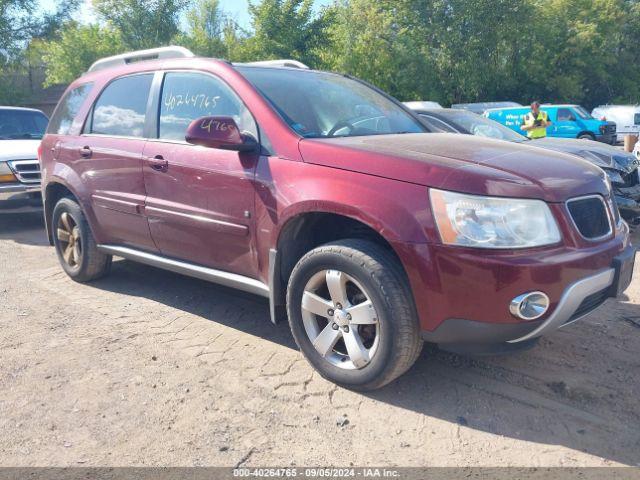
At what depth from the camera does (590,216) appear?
10.2ft

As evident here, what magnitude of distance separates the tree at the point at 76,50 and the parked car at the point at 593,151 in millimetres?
19580

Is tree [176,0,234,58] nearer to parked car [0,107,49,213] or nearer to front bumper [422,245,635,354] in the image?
parked car [0,107,49,213]

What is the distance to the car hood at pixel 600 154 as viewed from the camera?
697 centimetres

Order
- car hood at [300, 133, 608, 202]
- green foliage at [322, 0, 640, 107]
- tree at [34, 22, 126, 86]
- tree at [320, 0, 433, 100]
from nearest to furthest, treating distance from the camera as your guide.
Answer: car hood at [300, 133, 608, 202]
tree at [34, 22, 126, 86]
green foliage at [322, 0, 640, 107]
tree at [320, 0, 433, 100]

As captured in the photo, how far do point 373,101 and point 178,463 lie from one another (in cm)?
288

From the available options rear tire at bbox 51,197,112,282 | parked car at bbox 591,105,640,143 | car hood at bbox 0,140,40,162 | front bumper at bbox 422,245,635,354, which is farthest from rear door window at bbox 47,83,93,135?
parked car at bbox 591,105,640,143

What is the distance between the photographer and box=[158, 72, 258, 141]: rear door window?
3.77 metres

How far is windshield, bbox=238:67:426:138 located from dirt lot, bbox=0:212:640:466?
146 cm

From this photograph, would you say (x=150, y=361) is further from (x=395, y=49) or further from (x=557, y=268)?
(x=395, y=49)

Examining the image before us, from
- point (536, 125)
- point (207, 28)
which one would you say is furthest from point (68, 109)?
point (207, 28)

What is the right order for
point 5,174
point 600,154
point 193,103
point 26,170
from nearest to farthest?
1. point 193,103
2. point 600,154
3. point 5,174
4. point 26,170

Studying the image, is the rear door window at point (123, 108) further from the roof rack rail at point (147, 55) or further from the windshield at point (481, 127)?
the windshield at point (481, 127)

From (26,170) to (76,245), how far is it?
3353 millimetres

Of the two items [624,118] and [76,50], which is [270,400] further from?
[624,118]
